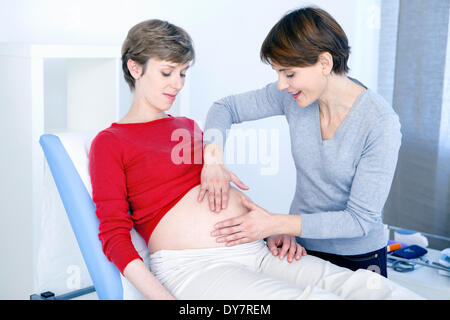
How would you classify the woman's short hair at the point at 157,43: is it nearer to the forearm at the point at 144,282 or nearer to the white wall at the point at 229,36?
the forearm at the point at 144,282

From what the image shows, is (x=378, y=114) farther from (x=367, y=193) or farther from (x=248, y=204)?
(x=248, y=204)

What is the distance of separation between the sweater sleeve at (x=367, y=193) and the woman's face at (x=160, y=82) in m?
0.49

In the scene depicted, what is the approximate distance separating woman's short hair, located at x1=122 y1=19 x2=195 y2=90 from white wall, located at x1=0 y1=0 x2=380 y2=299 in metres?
0.77

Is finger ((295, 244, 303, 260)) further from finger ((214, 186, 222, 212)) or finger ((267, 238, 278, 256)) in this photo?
finger ((214, 186, 222, 212))

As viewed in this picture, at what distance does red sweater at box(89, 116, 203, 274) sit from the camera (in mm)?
1261

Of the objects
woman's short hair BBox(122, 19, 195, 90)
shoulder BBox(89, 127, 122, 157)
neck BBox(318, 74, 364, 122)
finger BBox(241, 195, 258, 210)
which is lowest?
finger BBox(241, 195, 258, 210)

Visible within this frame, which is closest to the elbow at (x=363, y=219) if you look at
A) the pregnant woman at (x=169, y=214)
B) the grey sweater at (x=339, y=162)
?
the grey sweater at (x=339, y=162)

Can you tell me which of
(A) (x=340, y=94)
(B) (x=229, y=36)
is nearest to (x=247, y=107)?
(A) (x=340, y=94)

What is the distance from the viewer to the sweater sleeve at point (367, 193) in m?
1.36

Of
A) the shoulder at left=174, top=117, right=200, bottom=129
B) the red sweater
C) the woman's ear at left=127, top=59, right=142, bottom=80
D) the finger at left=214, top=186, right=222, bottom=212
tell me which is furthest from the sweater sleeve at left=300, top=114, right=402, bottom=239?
the woman's ear at left=127, top=59, right=142, bottom=80

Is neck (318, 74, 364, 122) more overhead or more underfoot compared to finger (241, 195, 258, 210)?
more overhead

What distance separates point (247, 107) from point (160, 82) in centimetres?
31

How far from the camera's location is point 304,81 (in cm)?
141

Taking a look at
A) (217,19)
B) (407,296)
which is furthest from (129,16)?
(407,296)
